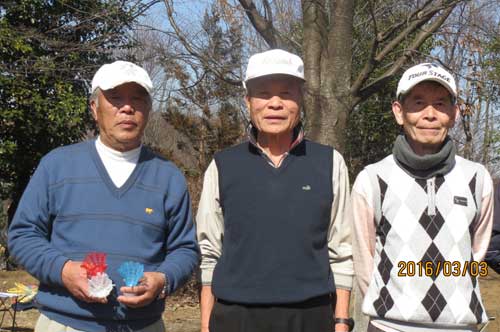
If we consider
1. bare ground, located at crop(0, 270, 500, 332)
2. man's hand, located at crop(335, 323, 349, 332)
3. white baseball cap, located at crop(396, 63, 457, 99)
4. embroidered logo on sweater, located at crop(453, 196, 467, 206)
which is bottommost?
bare ground, located at crop(0, 270, 500, 332)

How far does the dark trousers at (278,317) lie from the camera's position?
2959 millimetres

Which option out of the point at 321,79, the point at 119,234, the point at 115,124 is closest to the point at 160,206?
the point at 119,234

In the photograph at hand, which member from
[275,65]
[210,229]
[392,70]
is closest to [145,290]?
[210,229]

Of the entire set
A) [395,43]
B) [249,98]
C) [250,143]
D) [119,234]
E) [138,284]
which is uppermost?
[395,43]

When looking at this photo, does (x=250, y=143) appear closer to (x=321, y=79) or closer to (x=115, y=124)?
(x=115, y=124)

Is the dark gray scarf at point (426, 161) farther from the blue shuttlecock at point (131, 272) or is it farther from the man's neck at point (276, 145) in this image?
the blue shuttlecock at point (131, 272)

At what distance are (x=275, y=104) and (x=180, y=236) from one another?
75 centimetres

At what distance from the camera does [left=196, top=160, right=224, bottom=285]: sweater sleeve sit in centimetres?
318

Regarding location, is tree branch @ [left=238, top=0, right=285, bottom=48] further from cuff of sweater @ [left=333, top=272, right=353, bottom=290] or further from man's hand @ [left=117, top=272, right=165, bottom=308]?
man's hand @ [left=117, top=272, right=165, bottom=308]

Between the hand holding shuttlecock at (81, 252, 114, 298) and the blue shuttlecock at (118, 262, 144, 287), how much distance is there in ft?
0.24

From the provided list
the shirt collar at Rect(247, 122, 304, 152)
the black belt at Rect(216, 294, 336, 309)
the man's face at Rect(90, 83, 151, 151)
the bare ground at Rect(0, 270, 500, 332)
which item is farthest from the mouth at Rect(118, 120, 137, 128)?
the bare ground at Rect(0, 270, 500, 332)

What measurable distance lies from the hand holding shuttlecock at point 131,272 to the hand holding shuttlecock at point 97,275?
2.9 inches

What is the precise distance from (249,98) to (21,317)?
8581mm

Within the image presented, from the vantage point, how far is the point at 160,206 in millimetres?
3088
